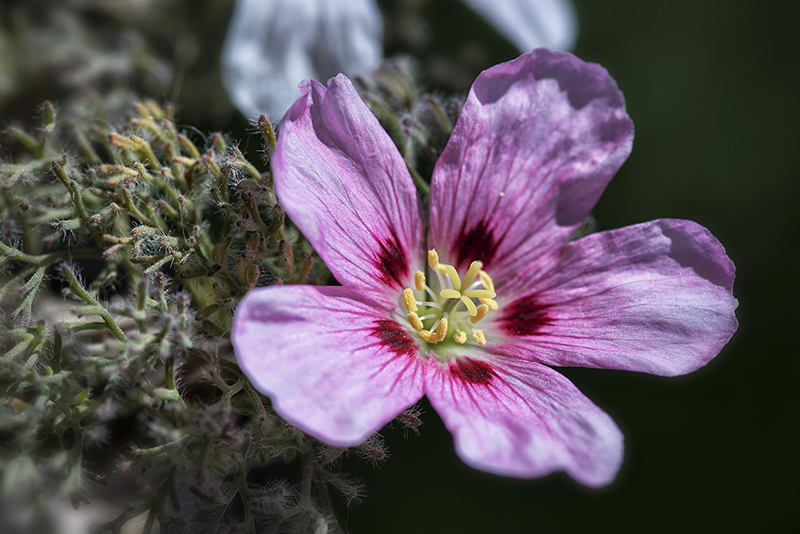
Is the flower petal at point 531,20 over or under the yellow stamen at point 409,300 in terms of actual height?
over

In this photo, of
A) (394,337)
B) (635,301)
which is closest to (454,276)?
(394,337)

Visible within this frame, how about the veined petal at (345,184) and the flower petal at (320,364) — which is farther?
the veined petal at (345,184)

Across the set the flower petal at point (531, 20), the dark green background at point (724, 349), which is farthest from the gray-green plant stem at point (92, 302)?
the flower petal at point (531, 20)

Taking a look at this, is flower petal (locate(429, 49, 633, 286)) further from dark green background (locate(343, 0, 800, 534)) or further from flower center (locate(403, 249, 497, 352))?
dark green background (locate(343, 0, 800, 534))

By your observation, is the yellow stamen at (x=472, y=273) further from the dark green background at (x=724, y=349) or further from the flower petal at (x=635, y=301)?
the dark green background at (x=724, y=349)

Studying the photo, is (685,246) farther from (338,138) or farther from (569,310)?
(338,138)

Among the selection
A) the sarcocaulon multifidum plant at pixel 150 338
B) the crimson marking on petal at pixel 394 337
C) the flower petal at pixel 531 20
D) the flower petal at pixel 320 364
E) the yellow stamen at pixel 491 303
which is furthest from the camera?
the flower petal at pixel 531 20

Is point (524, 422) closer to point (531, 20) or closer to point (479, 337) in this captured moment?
point (479, 337)
